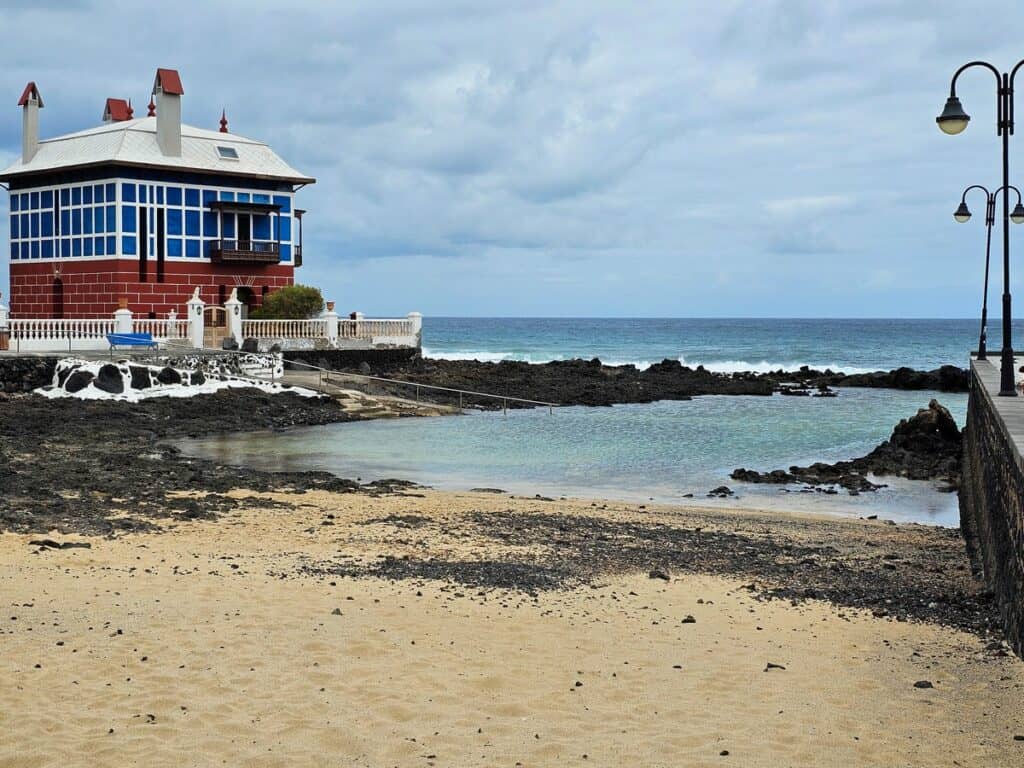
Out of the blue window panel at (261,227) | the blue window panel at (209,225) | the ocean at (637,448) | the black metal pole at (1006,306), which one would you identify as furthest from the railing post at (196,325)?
the black metal pole at (1006,306)

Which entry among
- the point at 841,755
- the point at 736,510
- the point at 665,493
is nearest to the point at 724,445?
the point at 665,493

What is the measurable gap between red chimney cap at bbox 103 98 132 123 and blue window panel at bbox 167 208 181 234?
31.1 feet

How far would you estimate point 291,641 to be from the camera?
822cm

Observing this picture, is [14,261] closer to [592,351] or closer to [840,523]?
[840,523]

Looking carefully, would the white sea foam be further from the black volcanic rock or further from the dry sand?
the dry sand

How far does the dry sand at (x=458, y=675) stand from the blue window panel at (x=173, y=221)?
110 feet

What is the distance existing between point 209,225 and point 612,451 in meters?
25.2

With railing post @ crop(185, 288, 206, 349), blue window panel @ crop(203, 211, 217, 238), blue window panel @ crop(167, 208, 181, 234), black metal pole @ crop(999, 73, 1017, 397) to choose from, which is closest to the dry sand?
black metal pole @ crop(999, 73, 1017, 397)

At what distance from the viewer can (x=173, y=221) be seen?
42781 millimetres

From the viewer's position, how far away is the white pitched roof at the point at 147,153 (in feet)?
138

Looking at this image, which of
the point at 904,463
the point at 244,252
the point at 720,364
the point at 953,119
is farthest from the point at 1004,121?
the point at 720,364

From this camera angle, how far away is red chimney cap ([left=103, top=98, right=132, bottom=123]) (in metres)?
49.7

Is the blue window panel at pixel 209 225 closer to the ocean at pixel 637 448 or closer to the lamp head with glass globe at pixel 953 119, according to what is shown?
the ocean at pixel 637 448

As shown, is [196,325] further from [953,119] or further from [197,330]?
[953,119]
